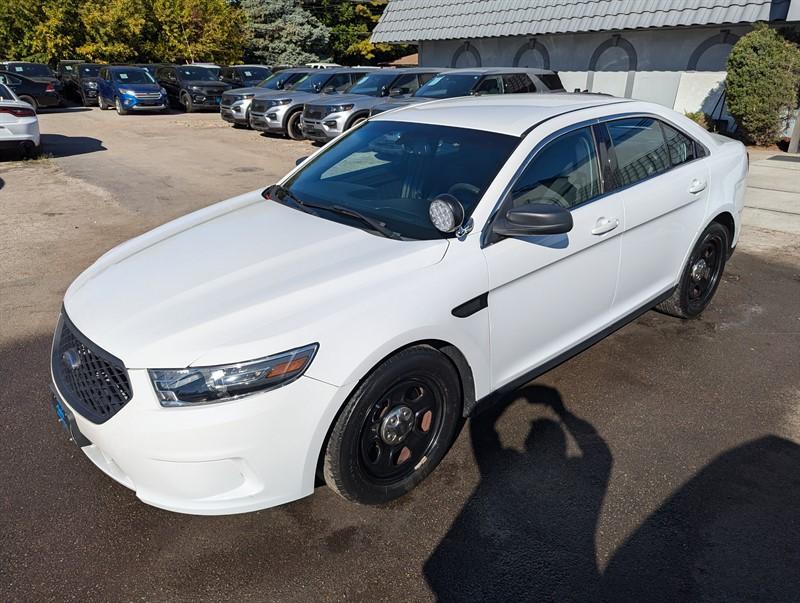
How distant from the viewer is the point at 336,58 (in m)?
42.7

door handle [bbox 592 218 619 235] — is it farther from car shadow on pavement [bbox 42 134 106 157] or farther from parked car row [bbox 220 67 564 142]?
car shadow on pavement [bbox 42 134 106 157]

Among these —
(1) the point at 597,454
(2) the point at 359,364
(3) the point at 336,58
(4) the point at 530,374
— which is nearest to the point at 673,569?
(1) the point at 597,454

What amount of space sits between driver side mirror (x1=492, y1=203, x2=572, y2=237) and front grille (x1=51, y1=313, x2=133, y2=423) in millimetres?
1753

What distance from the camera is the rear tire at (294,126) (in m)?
14.7

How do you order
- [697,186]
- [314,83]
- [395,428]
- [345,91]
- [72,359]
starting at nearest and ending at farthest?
[72,359], [395,428], [697,186], [345,91], [314,83]

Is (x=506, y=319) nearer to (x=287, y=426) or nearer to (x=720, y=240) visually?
(x=287, y=426)

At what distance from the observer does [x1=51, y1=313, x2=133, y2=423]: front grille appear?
234 cm

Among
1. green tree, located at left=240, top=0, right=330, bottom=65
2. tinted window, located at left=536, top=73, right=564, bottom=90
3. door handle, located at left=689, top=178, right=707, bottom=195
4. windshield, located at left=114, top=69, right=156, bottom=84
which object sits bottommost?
door handle, located at left=689, top=178, right=707, bottom=195

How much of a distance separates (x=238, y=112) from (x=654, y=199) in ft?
48.3

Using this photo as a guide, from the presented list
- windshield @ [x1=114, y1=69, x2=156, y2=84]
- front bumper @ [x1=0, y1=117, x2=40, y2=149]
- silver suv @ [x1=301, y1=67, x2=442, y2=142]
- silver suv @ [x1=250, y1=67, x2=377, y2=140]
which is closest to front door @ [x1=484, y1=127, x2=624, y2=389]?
silver suv @ [x1=301, y1=67, x2=442, y2=142]

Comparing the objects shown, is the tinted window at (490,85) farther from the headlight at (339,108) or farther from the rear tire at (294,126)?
the rear tire at (294,126)

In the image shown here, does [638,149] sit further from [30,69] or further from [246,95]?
[30,69]

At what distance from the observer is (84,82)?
22719mm

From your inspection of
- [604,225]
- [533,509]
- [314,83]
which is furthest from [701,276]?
[314,83]
